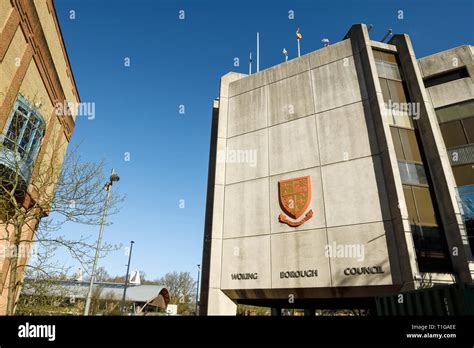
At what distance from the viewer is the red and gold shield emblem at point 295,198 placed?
18.9 m

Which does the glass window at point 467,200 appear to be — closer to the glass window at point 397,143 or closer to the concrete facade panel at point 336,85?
the glass window at point 397,143

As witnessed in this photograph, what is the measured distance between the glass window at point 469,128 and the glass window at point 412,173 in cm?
402

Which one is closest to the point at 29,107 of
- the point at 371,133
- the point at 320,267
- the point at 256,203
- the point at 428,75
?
the point at 256,203

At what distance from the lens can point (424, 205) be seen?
17281 mm

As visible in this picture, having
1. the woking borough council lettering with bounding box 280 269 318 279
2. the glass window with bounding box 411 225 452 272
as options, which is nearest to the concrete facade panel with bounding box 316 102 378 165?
the glass window with bounding box 411 225 452 272

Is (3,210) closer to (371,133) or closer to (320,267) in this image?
(320,267)

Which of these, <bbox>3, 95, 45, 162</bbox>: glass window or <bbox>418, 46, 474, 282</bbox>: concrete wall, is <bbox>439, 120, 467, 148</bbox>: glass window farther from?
<bbox>3, 95, 45, 162</bbox>: glass window

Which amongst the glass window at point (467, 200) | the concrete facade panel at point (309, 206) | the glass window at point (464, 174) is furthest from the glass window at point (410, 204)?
the concrete facade panel at point (309, 206)

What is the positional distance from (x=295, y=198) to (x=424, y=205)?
297 inches

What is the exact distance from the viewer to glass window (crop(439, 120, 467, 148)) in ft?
63.4

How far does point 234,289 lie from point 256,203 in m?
5.95

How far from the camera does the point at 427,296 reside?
373 inches

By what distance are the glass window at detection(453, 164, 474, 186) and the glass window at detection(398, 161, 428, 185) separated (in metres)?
2.25
